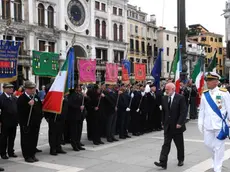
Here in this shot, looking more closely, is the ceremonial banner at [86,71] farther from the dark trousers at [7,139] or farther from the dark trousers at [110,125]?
the dark trousers at [7,139]

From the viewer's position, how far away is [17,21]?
3628cm

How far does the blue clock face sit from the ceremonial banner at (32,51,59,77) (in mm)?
34116

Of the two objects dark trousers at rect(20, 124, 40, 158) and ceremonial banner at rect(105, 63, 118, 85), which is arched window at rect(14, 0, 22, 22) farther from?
dark trousers at rect(20, 124, 40, 158)

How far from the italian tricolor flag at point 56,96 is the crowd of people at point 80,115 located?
0.27 metres

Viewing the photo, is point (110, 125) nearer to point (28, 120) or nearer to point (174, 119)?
point (28, 120)

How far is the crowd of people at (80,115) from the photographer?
7711 mm

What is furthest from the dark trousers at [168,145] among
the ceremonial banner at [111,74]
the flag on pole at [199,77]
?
the flag on pole at [199,77]

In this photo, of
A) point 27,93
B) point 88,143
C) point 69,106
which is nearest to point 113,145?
point 88,143

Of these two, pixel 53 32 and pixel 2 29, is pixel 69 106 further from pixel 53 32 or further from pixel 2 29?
pixel 53 32

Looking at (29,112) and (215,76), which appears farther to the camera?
(29,112)

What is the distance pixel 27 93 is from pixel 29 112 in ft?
1.50

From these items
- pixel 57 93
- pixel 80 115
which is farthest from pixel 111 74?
pixel 57 93

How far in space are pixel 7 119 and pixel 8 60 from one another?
4.80 feet

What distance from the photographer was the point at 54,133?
8.34m
